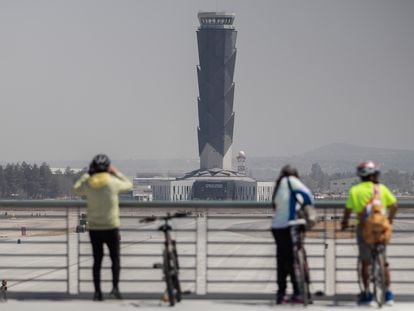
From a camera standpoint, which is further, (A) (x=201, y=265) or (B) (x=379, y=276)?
(A) (x=201, y=265)

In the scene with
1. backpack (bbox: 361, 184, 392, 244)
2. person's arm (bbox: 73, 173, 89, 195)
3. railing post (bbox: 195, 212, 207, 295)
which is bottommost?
railing post (bbox: 195, 212, 207, 295)

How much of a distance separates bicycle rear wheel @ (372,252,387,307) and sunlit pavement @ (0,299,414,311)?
19 centimetres

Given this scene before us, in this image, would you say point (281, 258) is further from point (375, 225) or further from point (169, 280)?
point (169, 280)

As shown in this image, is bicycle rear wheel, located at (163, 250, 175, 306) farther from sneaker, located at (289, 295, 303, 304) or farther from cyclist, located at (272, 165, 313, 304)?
sneaker, located at (289, 295, 303, 304)

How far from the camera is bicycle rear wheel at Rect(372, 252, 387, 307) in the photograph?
1223 centimetres

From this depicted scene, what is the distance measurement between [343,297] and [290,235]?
1.26 meters

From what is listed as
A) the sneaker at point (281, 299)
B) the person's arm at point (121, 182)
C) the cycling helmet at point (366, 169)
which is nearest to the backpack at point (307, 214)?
the cycling helmet at point (366, 169)

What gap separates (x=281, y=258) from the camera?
12477mm

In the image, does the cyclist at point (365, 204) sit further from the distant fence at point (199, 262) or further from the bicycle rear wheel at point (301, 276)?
the bicycle rear wheel at point (301, 276)

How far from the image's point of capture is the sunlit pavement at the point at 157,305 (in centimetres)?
1245

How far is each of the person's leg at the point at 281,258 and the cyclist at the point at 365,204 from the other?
2.57 ft

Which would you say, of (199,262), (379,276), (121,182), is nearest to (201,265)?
(199,262)

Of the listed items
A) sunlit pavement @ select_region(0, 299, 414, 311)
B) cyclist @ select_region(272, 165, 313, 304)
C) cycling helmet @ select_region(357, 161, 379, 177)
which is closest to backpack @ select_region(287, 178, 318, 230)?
cyclist @ select_region(272, 165, 313, 304)

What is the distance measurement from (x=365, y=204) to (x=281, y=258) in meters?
1.12
